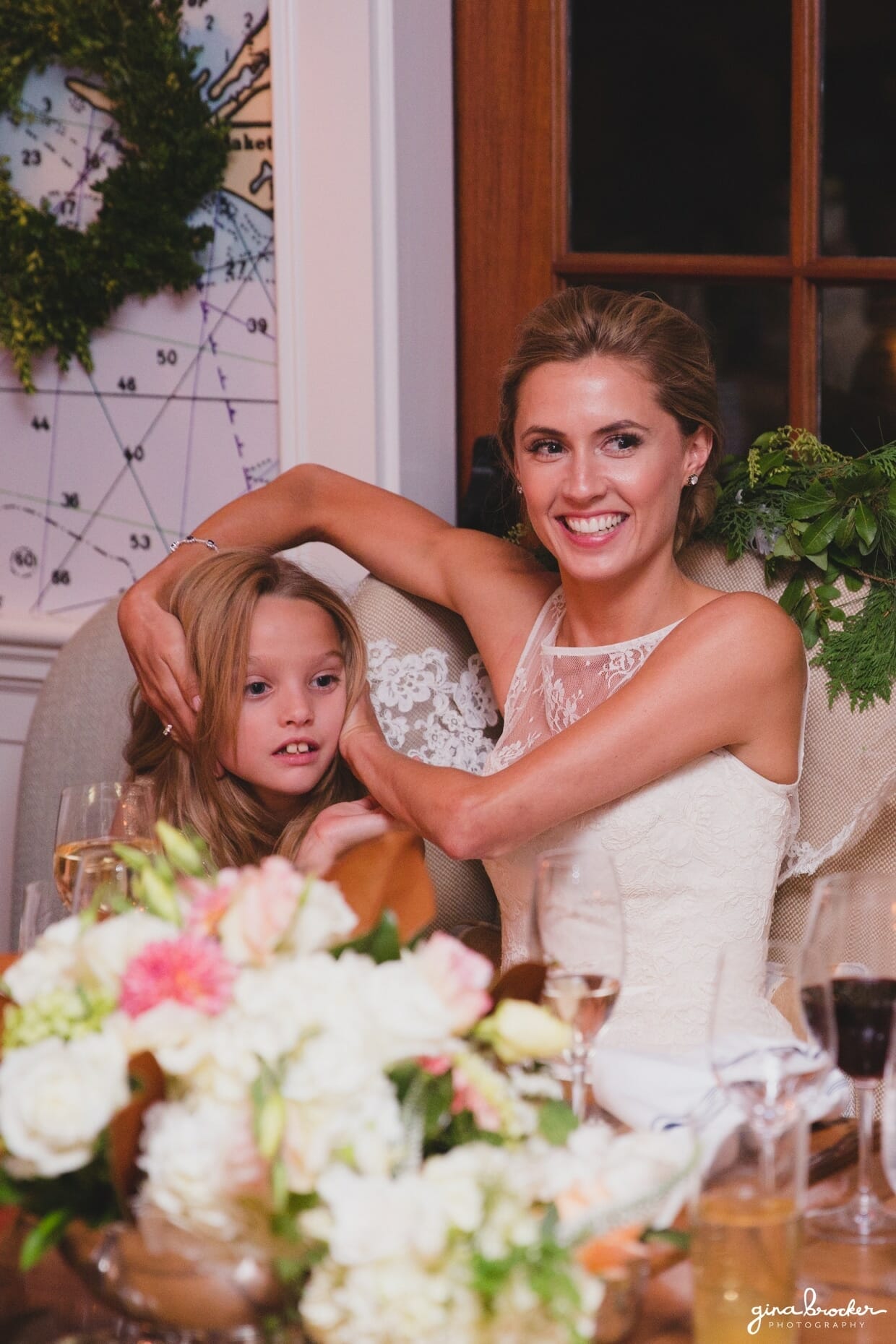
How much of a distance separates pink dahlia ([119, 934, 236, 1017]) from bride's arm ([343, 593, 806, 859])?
3.31ft

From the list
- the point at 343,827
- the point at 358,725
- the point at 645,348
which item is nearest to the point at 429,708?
the point at 358,725

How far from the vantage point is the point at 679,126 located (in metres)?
2.46

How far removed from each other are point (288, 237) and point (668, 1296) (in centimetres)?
201

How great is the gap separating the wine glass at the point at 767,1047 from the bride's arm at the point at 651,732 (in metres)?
0.67

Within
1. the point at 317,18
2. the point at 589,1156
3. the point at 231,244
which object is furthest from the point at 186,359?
the point at 589,1156

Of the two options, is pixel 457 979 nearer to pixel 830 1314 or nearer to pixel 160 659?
pixel 830 1314

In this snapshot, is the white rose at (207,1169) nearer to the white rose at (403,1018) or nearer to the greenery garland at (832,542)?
the white rose at (403,1018)

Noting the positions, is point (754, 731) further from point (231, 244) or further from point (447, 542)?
point (231, 244)

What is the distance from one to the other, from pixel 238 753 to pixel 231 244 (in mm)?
1086

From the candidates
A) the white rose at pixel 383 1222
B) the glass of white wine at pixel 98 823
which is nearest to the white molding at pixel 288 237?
the glass of white wine at pixel 98 823

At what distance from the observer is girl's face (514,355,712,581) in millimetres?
1852

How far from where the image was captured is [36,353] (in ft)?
9.37

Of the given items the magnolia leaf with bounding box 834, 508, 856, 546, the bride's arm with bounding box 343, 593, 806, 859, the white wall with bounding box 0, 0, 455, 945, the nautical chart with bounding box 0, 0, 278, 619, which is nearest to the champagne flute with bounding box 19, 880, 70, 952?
the bride's arm with bounding box 343, 593, 806, 859

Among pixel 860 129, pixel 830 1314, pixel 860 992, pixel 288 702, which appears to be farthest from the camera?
pixel 860 129
